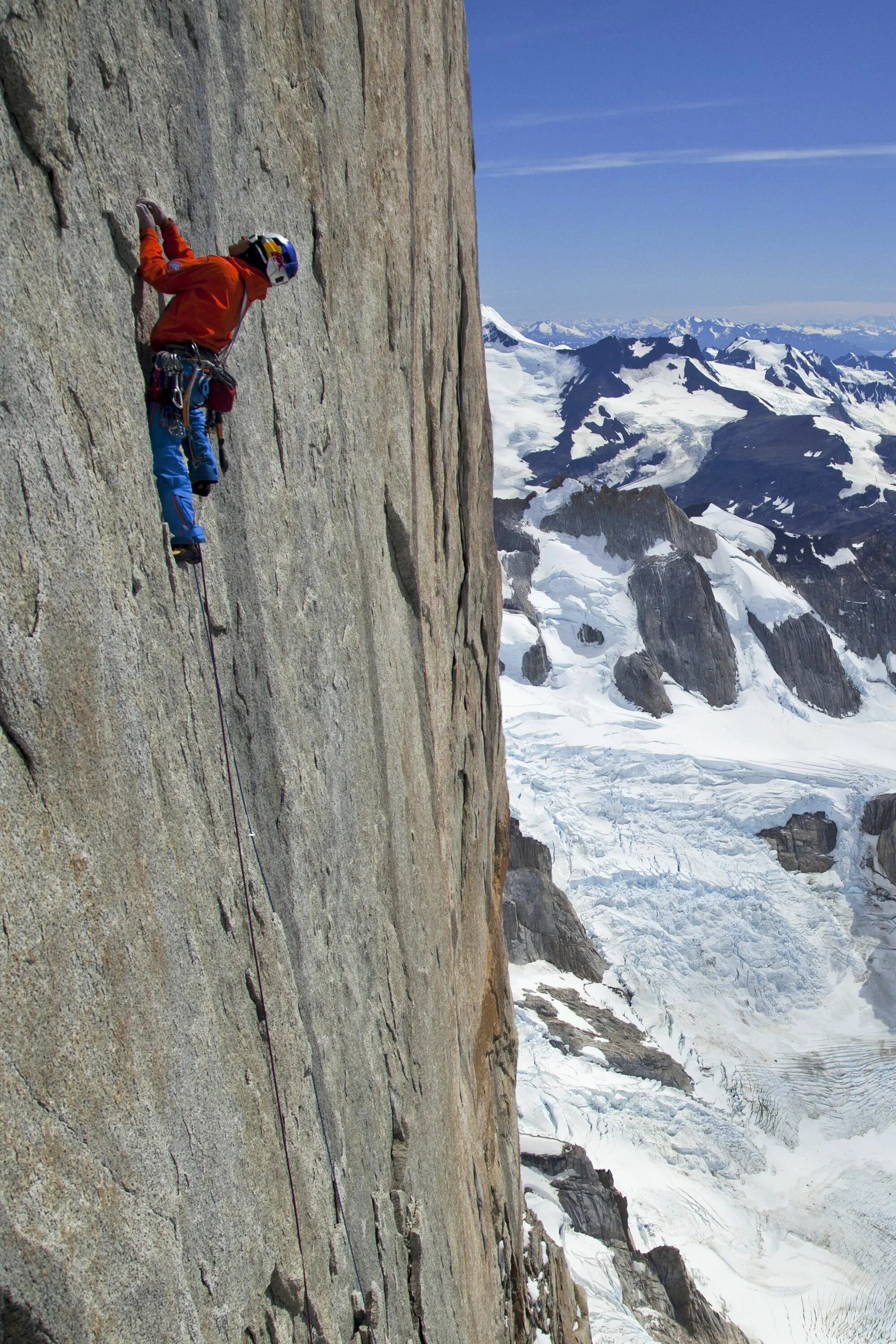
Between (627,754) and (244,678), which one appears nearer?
(244,678)

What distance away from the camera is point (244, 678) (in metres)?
5.80

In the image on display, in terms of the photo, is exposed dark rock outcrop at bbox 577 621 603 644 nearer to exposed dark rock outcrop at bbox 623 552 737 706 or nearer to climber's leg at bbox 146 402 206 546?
exposed dark rock outcrop at bbox 623 552 737 706

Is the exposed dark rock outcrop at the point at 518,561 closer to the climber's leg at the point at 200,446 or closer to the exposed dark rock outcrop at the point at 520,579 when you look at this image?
the exposed dark rock outcrop at the point at 520,579

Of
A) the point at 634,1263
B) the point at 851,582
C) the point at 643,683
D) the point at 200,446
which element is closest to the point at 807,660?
the point at 643,683

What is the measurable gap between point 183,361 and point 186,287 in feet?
1.33

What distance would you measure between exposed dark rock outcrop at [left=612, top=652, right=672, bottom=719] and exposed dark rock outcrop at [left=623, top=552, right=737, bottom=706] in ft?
5.44

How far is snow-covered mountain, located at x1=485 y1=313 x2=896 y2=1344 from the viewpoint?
25.8 meters

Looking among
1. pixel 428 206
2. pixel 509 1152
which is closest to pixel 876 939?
pixel 509 1152

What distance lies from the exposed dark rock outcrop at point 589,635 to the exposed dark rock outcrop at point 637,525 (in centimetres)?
882

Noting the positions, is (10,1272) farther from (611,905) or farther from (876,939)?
(876,939)

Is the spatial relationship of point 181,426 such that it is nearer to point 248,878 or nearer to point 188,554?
point 188,554

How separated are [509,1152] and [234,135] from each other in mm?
13735

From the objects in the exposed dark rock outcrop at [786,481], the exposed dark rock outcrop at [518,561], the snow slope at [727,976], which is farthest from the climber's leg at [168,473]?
the exposed dark rock outcrop at [786,481]

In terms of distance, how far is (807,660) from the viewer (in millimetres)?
65000
